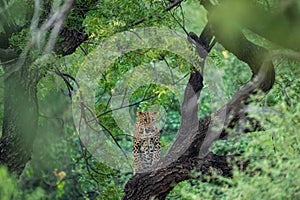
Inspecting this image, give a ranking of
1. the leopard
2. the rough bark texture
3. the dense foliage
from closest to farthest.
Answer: the dense foliage < the rough bark texture < the leopard

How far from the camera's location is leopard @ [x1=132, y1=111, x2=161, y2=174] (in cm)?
429

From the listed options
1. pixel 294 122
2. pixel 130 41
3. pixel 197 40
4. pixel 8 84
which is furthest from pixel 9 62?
pixel 294 122

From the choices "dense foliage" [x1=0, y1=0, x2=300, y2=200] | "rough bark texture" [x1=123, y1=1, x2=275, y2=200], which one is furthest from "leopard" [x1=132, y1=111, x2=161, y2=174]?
"rough bark texture" [x1=123, y1=1, x2=275, y2=200]

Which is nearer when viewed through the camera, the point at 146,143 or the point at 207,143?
the point at 207,143

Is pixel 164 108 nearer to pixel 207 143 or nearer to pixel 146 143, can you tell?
pixel 146 143

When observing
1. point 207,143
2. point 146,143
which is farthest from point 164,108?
point 207,143

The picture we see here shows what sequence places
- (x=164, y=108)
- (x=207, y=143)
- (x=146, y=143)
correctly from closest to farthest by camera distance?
1. (x=207, y=143)
2. (x=146, y=143)
3. (x=164, y=108)

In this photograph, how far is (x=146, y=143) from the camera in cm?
437

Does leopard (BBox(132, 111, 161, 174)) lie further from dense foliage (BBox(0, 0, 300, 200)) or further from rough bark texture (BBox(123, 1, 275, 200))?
rough bark texture (BBox(123, 1, 275, 200))

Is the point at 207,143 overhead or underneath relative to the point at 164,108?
underneath

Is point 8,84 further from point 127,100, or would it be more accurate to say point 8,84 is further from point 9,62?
point 127,100

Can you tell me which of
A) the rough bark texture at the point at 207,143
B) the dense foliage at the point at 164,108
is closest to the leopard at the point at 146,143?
the dense foliage at the point at 164,108

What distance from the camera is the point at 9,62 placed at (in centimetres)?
426

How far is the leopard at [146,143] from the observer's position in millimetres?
4285
